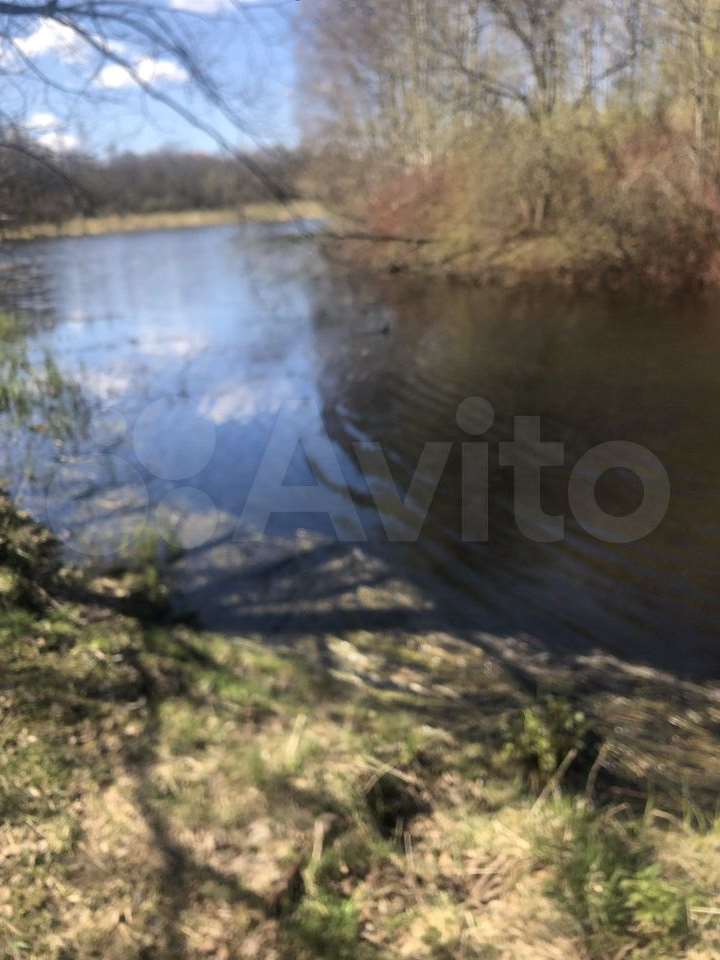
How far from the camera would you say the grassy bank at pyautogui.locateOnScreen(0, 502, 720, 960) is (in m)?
2.70

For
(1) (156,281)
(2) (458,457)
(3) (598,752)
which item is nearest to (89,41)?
(3) (598,752)

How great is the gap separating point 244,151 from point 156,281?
20.0 m

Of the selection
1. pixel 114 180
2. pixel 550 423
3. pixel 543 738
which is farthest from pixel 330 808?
pixel 550 423

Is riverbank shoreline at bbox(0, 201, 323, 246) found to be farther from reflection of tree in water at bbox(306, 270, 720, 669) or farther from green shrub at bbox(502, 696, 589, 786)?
green shrub at bbox(502, 696, 589, 786)

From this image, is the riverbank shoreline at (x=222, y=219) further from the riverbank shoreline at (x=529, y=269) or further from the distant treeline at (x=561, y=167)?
the riverbank shoreline at (x=529, y=269)

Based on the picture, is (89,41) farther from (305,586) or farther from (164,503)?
(164,503)

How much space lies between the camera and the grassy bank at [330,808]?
2.70m

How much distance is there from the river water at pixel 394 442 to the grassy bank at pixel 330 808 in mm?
1039

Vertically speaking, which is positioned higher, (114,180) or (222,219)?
(114,180)

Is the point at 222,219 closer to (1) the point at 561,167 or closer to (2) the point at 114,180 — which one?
(2) the point at 114,180

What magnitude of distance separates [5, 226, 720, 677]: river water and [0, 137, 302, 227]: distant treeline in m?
0.56

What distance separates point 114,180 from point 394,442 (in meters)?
4.37

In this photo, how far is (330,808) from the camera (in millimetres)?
3291

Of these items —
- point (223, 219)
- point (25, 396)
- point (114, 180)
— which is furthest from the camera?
point (25, 396)
